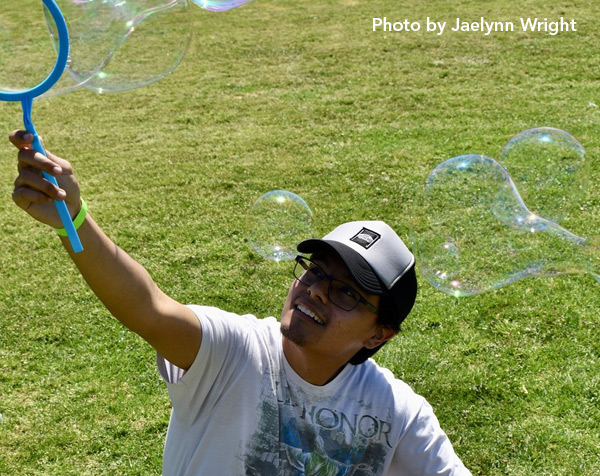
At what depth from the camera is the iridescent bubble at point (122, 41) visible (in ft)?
7.27

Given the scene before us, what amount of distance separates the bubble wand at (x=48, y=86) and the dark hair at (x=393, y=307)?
95cm

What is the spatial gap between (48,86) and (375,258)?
1043 mm

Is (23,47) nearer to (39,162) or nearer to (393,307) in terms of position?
(39,162)

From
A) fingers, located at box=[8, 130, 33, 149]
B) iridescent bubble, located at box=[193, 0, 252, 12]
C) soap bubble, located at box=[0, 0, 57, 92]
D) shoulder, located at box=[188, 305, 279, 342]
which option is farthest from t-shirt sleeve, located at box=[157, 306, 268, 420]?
iridescent bubble, located at box=[193, 0, 252, 12]

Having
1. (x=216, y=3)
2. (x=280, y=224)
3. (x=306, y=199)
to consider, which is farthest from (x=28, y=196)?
(x=306, y=199)

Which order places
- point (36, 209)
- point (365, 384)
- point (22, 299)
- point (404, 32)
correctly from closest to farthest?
1. point (36, 209)
2. point (365, 384)
3. point (22, 299)
4. point (404, 32)

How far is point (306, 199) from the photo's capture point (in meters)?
6.03

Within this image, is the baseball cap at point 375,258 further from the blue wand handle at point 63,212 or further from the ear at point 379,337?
the blue wand handle at point 63,212

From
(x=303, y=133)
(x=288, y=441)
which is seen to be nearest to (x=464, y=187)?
(x=288, y=441)

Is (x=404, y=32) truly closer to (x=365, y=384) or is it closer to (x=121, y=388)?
(x=121, y=388)

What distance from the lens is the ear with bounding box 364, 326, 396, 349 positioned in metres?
2.17

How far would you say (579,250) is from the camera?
129 inches

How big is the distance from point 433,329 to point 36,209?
Result: 3219 mm

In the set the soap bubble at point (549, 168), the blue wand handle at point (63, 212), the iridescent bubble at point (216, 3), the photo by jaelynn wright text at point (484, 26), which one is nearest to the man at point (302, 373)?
the blue wand handle at point (63, 212)
